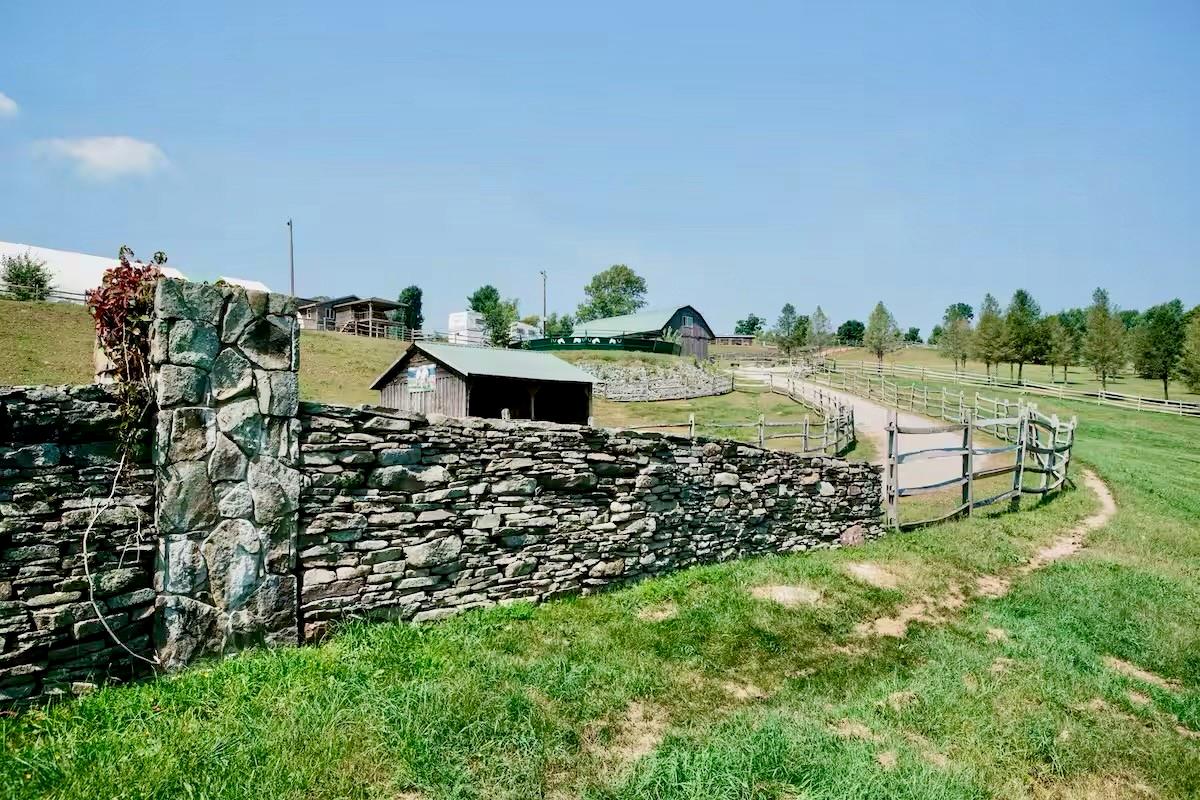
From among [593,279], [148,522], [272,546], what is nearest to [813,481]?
[272,546]

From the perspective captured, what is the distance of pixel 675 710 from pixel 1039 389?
160ft

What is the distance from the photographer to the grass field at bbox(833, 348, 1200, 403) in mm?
49438

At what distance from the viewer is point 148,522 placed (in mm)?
4863

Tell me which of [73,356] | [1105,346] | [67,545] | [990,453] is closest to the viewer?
[67,545]

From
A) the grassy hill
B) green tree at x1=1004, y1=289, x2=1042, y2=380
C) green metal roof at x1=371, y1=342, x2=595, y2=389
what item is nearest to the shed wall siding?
green metal roof at x1=371, y1=342, x2=595, y2=389

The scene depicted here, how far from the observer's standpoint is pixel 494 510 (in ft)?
22.1

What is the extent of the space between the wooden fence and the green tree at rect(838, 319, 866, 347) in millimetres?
59664

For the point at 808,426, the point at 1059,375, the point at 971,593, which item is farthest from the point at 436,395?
the point at 1059,375

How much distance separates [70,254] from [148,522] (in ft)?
167

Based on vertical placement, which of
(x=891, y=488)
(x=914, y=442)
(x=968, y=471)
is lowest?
(x=914, y=442)

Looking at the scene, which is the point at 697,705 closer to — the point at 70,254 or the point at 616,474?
the point at 616,474

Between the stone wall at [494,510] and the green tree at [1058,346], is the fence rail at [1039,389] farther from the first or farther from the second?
the stone wall at [494,510]

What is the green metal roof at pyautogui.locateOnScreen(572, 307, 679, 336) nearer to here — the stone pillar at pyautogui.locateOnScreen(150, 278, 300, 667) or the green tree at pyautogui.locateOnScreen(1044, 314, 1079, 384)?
the green tree at pyautogui.locateOnScreen(1044, 314, 1079, 384)

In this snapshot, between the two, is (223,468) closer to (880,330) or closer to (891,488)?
(891,488)
